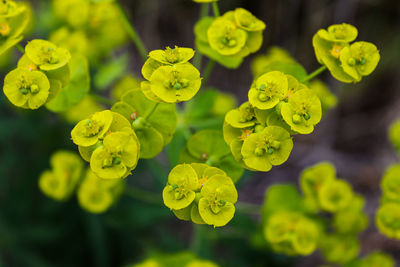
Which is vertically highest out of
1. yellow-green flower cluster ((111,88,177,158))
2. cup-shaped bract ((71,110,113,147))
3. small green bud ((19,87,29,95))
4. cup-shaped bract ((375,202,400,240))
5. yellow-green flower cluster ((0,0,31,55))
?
yellow-green flower cluster ((0,0,31,55))

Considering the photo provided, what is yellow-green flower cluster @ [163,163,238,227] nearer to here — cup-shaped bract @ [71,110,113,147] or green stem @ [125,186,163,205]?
cup-shaped bract @ [71,110,113,147]

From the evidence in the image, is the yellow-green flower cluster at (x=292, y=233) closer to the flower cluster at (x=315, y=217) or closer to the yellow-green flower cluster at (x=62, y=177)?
the flower cluster at (x=315, y=217)

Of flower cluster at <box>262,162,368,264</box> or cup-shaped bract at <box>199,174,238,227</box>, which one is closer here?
cup-shaped bract at <box>199,174,238,227</box>

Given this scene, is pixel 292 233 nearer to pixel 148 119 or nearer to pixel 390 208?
pixel 390 208

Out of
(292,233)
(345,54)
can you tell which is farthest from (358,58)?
(292,233)

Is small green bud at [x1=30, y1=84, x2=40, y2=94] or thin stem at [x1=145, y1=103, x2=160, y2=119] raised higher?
small green bud at [x1=30, y1=84, x2=40, y2=94]

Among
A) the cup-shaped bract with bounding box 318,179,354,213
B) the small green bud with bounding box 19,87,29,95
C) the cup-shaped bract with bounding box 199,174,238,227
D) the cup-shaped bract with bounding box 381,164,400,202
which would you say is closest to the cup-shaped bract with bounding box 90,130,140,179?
the cup-shaped bract with bounding box 199,174,238,227

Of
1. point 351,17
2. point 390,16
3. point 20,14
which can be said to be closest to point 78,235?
point 20,14

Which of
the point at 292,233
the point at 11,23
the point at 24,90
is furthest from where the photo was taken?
the point at 292,233
